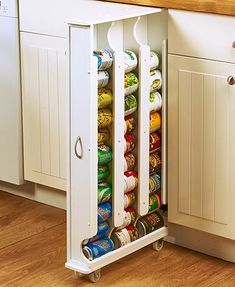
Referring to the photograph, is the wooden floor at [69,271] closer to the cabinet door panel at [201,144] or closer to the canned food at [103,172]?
the cabinet door panel at [201,144]

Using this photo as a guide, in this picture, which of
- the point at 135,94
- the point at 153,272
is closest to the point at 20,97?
the point at 135,94

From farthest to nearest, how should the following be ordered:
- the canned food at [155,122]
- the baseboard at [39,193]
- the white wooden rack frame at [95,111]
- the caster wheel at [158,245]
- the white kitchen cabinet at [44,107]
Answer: the baseboard at [39,193] < the white kitchen cabinet at [44,107] < the caster wheel at [158,245] < the canned food at [155,122] < the white wooden rack frame at [95,111]

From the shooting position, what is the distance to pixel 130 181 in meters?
2.75

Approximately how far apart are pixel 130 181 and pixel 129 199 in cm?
7

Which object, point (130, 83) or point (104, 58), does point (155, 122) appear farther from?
point (104, 58)

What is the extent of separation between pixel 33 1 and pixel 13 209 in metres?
0.85

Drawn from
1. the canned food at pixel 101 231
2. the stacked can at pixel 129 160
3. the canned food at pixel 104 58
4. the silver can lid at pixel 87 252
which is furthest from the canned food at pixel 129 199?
the canned food at pixel 104 58

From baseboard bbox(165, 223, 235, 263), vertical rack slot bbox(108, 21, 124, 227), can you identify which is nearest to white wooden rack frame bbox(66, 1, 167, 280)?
vertical rack slot bbox(108, 21, 124, 227)

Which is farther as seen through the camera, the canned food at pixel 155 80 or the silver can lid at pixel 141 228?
the silver can lid at pixel 141 228

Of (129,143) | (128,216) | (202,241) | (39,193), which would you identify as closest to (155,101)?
(129,143)

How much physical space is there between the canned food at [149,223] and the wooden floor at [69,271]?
0.09m

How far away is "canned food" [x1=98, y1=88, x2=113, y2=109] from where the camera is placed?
2.57m

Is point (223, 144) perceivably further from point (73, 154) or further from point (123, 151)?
point (73, 154)

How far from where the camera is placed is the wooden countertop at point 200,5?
2.54m
